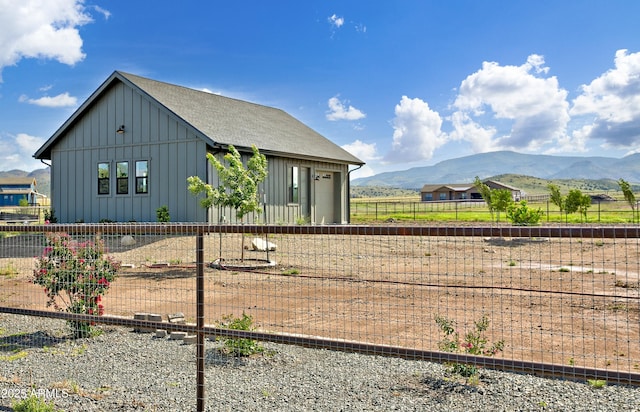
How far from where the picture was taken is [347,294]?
10.5 meters

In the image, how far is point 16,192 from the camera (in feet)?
305

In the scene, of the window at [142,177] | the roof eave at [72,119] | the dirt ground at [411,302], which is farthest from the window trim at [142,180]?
the dirt ground at [411,302]

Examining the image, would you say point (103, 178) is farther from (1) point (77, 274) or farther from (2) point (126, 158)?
(1) point (77, 274)

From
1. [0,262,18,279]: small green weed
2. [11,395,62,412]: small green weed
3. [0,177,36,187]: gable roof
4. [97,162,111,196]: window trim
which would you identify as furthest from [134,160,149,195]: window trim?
[0,177,36,187]: gable roof

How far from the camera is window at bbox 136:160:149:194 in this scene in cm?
2192

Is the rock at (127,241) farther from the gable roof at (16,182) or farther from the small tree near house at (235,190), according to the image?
the gable roof at (16,182)

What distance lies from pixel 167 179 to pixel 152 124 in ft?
7.64

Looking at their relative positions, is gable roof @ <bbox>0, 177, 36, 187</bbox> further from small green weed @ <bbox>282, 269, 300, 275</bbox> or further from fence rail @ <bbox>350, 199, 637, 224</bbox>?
small green weed @ <bbox>282, 269, 300, 275</bbox>

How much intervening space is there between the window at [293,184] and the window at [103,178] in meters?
7.61

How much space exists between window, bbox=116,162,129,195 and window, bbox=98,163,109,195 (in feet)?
2.05

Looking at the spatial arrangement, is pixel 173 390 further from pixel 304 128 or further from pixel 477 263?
pixel 304 128

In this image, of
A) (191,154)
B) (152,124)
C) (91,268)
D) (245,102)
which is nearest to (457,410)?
(91,268)

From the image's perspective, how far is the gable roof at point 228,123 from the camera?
2133cm

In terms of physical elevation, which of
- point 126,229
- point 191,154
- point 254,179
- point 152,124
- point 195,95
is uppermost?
point 195,95
